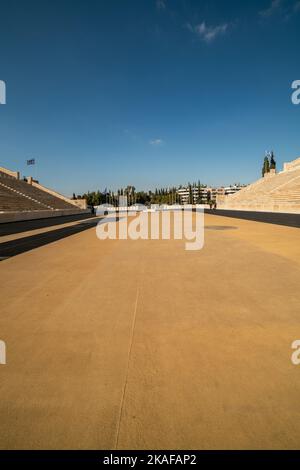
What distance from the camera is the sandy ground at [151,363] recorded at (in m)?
1.87

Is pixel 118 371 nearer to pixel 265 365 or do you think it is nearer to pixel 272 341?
pixel 265 365

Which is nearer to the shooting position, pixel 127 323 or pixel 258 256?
pixel 127 323

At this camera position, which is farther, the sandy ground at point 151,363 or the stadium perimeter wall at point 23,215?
the stadium perimeter wall at point 23,215

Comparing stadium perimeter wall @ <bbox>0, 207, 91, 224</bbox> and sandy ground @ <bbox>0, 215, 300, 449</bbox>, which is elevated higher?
stadium perimeter wall @ <bbox>0, 207, 91, 224</bbox>

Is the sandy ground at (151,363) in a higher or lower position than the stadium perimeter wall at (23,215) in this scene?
lower

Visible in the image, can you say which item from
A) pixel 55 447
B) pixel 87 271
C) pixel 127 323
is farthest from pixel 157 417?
pixel 87 271

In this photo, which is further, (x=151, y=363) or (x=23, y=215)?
(x=23, y=215)

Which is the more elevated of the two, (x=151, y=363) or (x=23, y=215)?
(x=23, y=215)

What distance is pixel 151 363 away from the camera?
2.66m

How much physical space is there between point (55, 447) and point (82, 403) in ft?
1.27

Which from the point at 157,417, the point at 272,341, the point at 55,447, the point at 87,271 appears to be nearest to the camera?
the point at 55,447

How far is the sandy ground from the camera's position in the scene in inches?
73.5

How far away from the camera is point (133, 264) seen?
23.8 feet

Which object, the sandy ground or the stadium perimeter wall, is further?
the stadium perimeter wall
